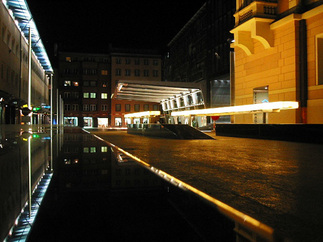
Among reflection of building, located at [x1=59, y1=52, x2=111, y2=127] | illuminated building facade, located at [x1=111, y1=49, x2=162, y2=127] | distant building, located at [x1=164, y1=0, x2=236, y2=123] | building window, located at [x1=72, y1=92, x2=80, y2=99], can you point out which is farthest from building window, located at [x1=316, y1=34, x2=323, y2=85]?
building window, located at [x1=72, y1=92, x2=80, y2=99]

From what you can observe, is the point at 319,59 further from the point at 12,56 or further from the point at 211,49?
the point at 12,56

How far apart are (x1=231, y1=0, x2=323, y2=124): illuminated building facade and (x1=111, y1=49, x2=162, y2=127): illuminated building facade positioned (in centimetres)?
5565

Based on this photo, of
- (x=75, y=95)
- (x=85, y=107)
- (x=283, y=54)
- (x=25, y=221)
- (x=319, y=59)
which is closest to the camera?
(x=25, y=221)

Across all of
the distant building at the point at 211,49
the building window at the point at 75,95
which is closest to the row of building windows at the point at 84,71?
the building window at the point at 75,95

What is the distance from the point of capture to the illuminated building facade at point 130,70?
76.3 m

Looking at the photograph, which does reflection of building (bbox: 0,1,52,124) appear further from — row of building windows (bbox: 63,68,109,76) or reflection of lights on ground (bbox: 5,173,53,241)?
row of building windows (bbox: 63,68,109,76)

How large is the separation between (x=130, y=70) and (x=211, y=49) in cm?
3405

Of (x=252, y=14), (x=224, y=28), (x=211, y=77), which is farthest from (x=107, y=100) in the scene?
(x=252, y=14)

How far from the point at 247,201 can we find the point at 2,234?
2.21 metres

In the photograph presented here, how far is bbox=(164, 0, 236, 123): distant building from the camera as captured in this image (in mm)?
42344

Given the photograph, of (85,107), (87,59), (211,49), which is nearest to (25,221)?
(211,49)

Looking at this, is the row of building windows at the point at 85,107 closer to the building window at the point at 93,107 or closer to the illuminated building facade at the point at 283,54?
the building window at the point at 93,107

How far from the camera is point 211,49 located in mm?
46906

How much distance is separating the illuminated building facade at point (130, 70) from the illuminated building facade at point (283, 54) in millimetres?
55647
